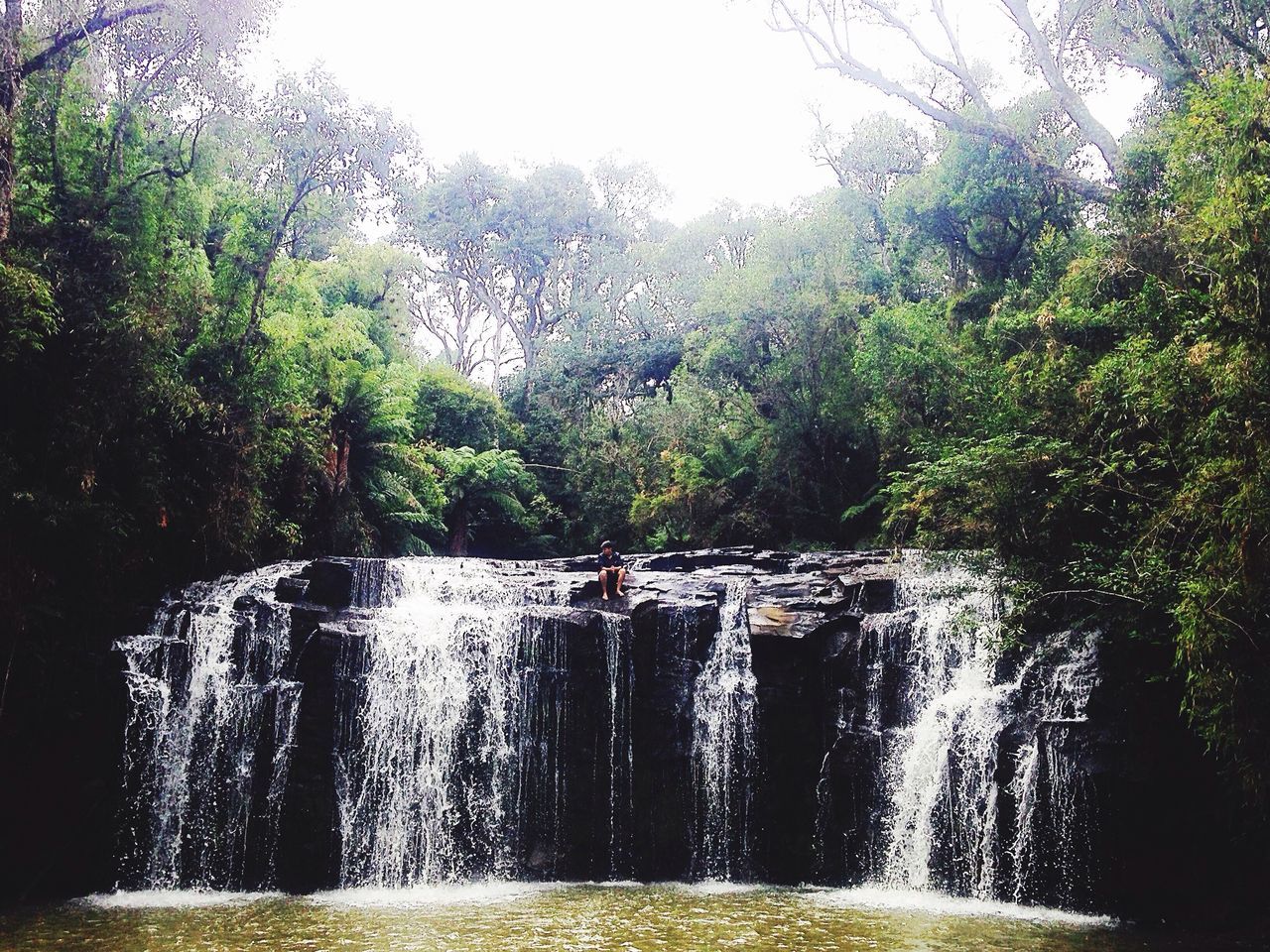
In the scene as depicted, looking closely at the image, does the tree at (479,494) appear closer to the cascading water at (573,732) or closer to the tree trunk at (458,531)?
the tree trunk at (458,531)

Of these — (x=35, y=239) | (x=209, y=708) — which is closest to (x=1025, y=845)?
(x=209, y=708)

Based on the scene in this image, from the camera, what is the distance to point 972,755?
1196 centimetres

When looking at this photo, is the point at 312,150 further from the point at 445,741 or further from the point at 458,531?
the point at 458,531

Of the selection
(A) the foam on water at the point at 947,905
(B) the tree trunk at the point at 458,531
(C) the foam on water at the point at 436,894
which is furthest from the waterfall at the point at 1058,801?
(B) the tree trunk at the point at 458,531

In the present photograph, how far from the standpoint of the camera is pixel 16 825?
39.5 ft

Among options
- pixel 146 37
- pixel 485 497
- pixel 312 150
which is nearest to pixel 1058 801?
pixel 312 150

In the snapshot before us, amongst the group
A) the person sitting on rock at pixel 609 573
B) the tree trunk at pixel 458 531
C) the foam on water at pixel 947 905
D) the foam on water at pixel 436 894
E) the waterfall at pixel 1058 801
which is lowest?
the foam on water at pixel 436 894

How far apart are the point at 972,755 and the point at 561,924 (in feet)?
18.3

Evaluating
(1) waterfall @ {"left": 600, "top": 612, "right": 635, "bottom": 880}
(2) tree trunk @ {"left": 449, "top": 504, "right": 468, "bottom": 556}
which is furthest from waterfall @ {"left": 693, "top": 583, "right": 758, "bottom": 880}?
(2) tree trunk @ {"left": 449, "top": 504, "right": 468, "bottom": 556}

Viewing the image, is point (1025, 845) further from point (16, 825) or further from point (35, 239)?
point (35, 239)

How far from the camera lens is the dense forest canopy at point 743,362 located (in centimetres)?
995

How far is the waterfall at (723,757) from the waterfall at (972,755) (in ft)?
6.03

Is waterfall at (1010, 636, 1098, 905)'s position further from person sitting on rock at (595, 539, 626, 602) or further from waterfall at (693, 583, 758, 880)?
person sitting on rock at (595, 539, 626, 602)

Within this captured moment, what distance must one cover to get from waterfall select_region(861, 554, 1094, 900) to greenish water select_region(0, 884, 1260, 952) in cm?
79
